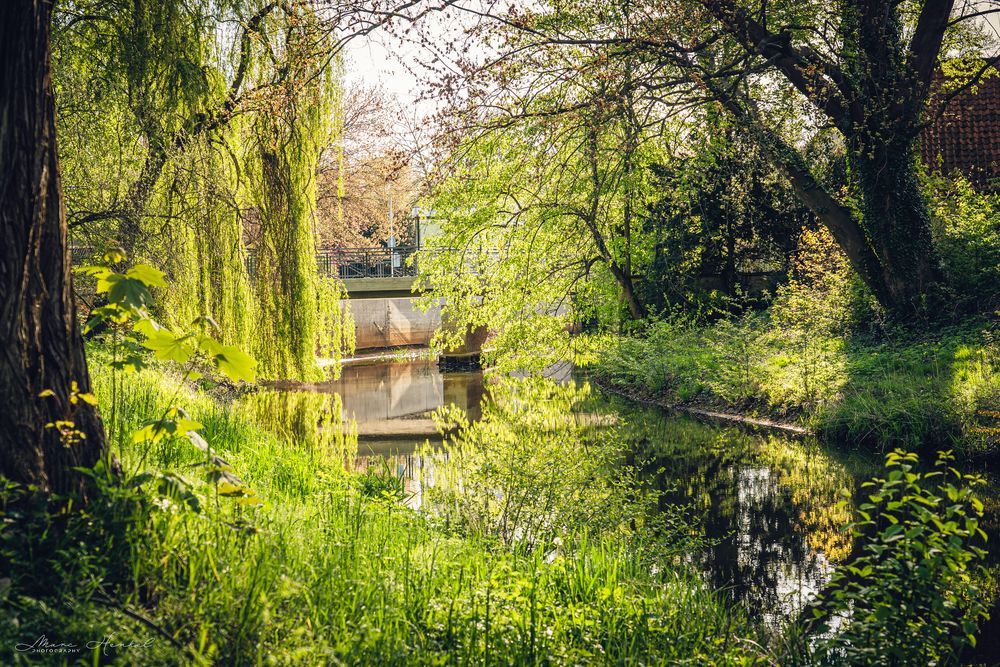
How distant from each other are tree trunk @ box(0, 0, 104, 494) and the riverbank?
8288 millimetres

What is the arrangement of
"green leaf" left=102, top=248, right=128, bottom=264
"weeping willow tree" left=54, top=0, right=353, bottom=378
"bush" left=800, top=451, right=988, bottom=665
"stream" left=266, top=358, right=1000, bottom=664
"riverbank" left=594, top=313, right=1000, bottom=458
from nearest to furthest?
"green leaf" left=102, top=248, right=128, bottom=264 → "bush" left=800, top=451, right=988, bottom=665 → "stream" left=266, top=358, right=1000, bottom=664 → "weeping willow tree" left=54, top=0, right=353, bottom=378 → "riverbank" left=594, top=313, right=1000, bottom=458

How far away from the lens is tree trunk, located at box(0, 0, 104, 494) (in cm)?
303

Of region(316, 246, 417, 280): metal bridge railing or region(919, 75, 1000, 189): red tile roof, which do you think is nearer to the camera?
region(919, 75, 1000, 189): red tile roof

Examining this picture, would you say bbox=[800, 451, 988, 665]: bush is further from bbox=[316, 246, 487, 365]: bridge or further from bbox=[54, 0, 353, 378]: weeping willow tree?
bbox=[316, 246, 487, 365]: bridge

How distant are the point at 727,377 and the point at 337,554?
1074 centimetres

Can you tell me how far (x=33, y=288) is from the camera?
3.11 meters

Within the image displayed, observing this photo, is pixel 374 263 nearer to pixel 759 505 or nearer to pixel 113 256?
pixel 759 505

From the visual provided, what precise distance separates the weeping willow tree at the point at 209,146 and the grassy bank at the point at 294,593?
3.50 metres

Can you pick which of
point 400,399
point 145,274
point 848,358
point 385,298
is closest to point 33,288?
point 145,274

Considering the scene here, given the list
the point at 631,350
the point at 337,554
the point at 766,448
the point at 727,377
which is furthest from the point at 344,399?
the point at 337,554

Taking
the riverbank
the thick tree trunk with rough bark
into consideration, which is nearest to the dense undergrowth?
the riverbank

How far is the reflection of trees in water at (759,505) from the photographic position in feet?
19.3

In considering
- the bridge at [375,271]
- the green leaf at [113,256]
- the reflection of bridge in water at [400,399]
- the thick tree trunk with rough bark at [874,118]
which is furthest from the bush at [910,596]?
the bridge at [375,271]

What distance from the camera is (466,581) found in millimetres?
4254
